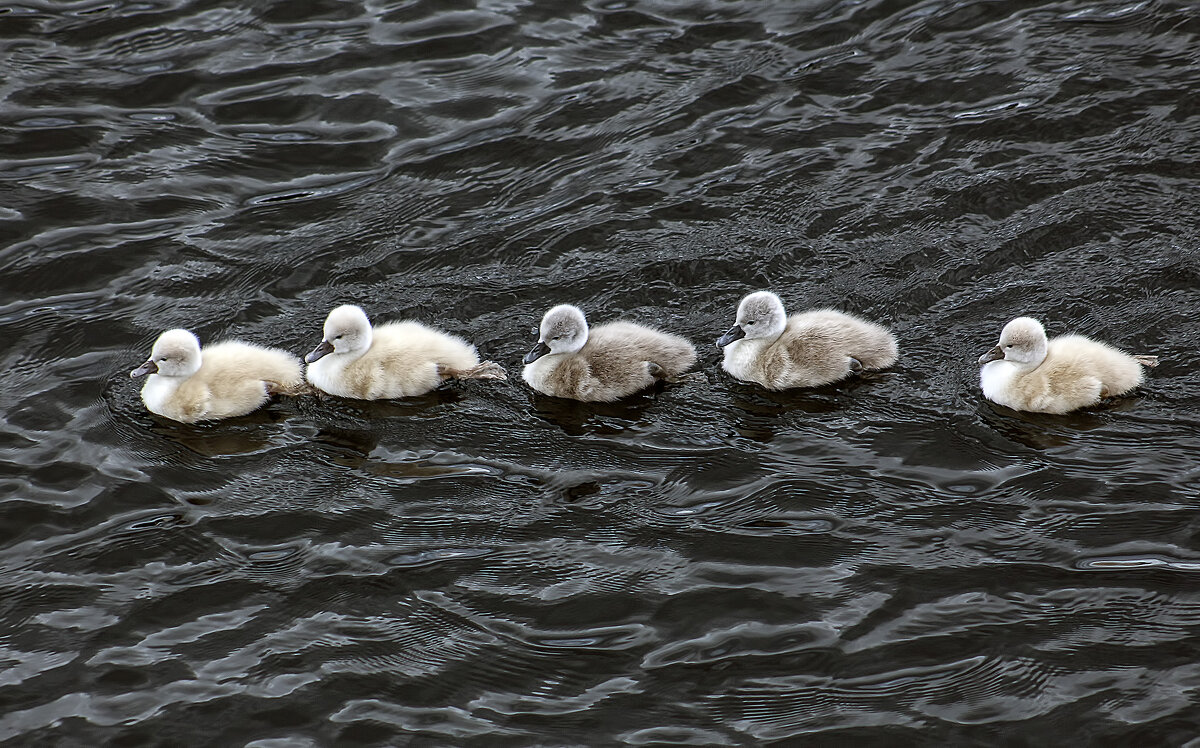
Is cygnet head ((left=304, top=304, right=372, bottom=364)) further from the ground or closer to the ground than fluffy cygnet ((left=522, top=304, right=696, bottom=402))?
further from the ground

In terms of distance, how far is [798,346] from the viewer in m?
6.30

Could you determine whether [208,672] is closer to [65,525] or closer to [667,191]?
[65,525]

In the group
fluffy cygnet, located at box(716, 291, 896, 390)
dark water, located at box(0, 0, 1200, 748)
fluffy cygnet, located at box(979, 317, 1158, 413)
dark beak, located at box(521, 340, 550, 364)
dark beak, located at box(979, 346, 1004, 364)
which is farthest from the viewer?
dark beak, located at box(521, 340, 550, 364)

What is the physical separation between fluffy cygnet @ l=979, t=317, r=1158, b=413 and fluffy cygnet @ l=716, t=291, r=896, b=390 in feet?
1.75

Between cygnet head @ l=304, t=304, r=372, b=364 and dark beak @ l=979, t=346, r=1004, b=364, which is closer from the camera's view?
dark beak @ l=979, t=346, r=1004, b=364

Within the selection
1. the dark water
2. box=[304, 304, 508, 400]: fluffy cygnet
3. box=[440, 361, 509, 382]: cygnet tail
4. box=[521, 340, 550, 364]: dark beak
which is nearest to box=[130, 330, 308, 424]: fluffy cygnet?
the dark water

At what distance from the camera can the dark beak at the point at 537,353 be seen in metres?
6.37

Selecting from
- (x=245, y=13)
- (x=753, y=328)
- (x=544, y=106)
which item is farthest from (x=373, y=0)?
(x=753, y=328)

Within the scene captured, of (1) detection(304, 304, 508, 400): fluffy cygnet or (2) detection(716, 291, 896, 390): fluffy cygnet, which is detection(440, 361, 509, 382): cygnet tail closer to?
(1) detection(304, 304, 508, 400): fluffy cygnet

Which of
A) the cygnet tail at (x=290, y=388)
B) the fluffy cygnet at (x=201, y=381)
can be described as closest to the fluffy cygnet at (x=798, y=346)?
the cygnet tail at (x=290, y=388)

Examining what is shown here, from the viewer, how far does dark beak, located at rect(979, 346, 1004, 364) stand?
6062mm

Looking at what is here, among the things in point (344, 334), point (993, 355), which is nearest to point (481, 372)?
point (344, 334)

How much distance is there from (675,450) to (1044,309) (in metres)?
2.10

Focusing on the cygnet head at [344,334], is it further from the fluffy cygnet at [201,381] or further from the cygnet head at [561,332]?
the cygnet head at [561,332]
